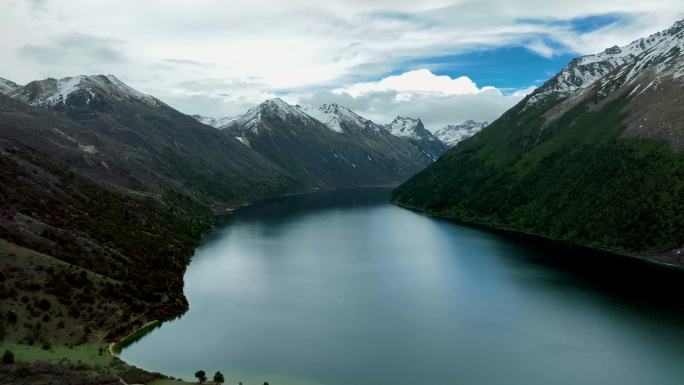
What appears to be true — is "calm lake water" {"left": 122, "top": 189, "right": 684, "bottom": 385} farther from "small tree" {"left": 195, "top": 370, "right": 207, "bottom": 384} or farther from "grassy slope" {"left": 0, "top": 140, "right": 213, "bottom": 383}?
"grassy slope" {"left": 0, "top": 140, "right": 213, "bottom": 383}

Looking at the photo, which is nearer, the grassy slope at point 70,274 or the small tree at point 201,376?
the small tree at point 201,376

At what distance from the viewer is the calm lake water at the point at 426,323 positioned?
267ft

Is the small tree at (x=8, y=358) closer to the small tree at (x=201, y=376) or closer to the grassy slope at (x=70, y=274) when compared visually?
the grassy slope at (x=70, y=274)

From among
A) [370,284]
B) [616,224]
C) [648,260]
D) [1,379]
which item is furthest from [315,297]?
[616,224]

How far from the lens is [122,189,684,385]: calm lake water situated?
81438 millimetres

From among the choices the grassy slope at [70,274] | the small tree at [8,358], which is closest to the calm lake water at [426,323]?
the grassy slope at [70,274]

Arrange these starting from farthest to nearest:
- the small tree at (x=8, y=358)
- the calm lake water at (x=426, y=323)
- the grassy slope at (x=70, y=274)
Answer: the calm lake water at (x=426, y=323) → the grassy slope at (x=70, y=274) → the small tree at (x=8, y=358)

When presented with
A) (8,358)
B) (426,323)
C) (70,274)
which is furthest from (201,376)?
(426,323)

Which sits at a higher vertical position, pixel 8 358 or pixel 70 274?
pixel 70 274

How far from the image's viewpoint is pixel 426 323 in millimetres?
103625

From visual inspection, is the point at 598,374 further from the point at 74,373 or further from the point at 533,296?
the point at 74,373

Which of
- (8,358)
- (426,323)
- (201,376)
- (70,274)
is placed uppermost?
(70,274)

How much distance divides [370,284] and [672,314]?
64.5m

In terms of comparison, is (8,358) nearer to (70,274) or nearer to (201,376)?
(201,376)
